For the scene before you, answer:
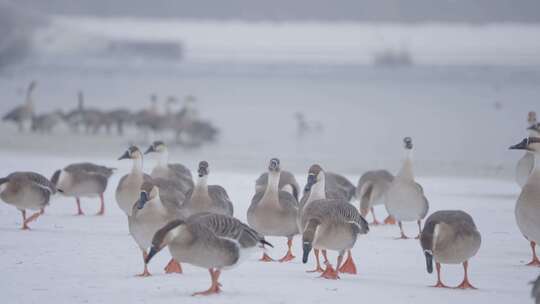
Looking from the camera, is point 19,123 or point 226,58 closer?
point 19,123

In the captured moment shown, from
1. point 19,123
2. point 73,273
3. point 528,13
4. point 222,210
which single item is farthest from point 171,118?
point 528,13

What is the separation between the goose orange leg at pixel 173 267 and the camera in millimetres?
8945

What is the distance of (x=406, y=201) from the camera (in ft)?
38.4

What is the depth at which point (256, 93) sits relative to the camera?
4262 centimetres

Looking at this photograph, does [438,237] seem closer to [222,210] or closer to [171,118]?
[222,210]

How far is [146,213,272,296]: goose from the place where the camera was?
8.02 metres

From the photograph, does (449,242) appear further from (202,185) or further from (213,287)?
(202,185)

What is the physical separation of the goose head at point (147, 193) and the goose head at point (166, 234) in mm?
1191

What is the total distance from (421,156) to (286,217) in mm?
11874

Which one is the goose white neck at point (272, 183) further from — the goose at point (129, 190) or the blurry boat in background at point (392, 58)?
the blurry boat in background at point (392, 58)

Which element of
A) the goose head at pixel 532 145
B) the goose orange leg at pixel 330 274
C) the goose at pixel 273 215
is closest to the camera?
the goose orange leg at pixel 330 274

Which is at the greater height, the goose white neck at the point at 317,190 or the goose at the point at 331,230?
the goose white neck at the point at 317,190


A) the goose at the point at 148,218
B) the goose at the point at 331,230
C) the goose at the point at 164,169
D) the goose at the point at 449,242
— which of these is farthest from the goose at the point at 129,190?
the goose at the point at 449,242

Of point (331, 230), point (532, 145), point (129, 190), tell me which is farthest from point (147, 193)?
point (532, 145)
